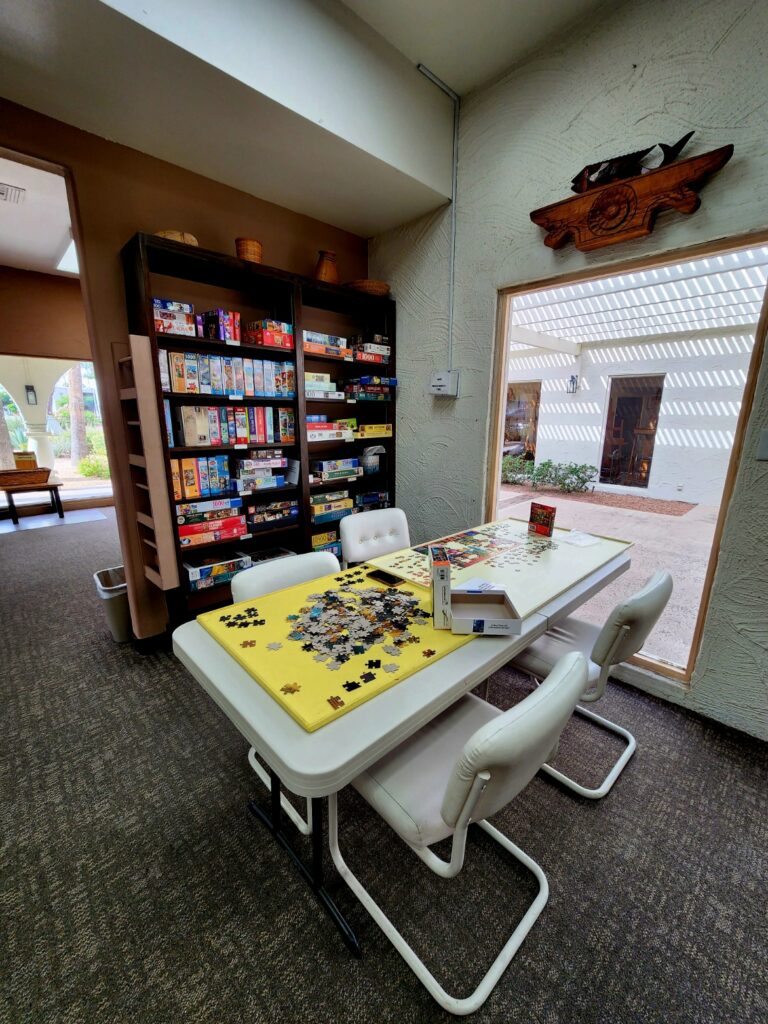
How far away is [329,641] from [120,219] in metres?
2.38

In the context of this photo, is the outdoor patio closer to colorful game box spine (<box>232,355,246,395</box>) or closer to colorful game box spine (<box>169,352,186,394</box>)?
colorful game box spine (<box>232,355,246,395</box>)

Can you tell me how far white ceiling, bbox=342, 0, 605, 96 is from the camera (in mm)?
1824

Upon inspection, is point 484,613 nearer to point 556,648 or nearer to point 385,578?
point 385,578

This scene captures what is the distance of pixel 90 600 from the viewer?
10.3 feet

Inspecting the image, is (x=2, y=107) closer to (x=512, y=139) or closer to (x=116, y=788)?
(x=512, y=139)

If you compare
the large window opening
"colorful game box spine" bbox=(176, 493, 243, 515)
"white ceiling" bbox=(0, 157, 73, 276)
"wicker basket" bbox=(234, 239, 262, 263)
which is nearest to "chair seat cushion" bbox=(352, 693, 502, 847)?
"colorful game box spine" bbox=(176, 493, 243, 515)

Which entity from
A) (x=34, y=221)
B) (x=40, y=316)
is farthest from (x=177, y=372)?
(x=40, y=316)

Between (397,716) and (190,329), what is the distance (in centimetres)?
211

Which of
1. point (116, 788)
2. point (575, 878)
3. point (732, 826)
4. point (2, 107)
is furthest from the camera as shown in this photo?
point (2, 107)

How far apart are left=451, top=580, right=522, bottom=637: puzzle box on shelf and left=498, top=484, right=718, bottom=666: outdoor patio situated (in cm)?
132

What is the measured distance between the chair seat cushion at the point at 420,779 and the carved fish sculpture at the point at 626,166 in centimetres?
230

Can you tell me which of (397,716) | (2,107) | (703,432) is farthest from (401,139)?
(703,432)

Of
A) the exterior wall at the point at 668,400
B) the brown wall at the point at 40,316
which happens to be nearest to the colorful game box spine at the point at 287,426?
the brown wall at the point at 40,316

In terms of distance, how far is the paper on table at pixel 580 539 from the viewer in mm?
1902
